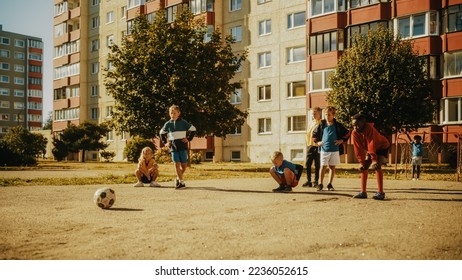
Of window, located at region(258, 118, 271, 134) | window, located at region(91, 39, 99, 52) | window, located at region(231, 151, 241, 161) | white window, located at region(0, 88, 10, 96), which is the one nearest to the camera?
white window, located at region(0, 88, 10, 96)

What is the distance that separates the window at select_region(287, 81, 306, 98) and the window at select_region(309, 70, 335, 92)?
2.71 meters

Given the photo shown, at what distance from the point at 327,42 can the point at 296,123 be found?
7.50 meters

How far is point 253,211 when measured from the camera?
7859mm

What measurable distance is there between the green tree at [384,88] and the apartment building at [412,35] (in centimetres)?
284

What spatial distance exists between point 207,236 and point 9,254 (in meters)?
2.06

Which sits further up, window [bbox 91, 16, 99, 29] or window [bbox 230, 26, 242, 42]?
window [bbox 91, 16, 99, 29]

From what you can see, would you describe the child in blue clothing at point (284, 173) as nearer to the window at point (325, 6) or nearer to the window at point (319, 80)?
the window at point (319, 80)

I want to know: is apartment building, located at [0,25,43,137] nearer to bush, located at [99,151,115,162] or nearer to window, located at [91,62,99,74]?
bush, located at [99,151,115,162]

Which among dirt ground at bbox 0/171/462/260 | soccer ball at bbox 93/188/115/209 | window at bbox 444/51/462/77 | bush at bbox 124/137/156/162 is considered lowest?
dirt ground at bbox 0/171/462/260

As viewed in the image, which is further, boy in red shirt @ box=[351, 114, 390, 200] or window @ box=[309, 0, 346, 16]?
window @ box=[309, 0, 346, 16]

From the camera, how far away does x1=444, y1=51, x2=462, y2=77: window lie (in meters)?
32.4

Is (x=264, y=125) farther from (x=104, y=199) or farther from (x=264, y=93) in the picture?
(x=104, y=199)

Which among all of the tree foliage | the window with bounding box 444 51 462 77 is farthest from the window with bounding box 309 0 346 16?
the tree foliage
